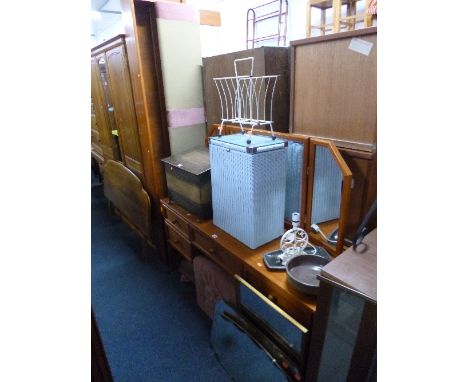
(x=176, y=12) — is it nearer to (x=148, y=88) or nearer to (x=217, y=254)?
(x=148, y=88)

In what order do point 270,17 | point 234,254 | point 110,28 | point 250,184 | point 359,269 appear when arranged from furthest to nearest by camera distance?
point 110,28, point 270,17, point 234,254, point 250,184, point 359,269

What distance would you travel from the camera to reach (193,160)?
5.45ft

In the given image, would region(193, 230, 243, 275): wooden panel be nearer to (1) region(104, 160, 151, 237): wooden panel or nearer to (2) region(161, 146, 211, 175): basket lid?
(2) region(161, 146, 211, 175): basket lid

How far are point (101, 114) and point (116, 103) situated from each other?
1.96ft

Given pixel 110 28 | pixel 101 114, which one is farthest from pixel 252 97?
pixel 110 28

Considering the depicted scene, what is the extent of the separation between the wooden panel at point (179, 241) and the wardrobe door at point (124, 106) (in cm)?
49

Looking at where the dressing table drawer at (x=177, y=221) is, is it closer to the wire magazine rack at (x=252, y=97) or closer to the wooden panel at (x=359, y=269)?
the wire magazine rack at (x=252, y=97)

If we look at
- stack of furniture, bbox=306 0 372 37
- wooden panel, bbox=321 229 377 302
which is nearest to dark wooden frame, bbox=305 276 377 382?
wooden panel, bbox=321 229 377 302

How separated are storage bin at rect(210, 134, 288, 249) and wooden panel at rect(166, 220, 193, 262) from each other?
0.47 metres

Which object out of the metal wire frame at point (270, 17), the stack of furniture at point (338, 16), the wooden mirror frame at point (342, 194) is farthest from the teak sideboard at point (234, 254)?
the metal wire frame at point (270, 17)

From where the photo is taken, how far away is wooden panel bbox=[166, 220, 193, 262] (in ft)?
5.82
